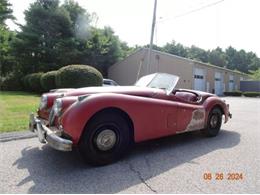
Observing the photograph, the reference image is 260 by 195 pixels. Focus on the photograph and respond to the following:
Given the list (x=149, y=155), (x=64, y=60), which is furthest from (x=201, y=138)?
(x=64, y=60)

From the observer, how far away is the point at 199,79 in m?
23.9

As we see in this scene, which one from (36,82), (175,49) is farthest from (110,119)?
(175,49)


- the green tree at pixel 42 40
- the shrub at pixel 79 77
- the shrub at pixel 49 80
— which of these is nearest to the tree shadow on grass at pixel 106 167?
the shrub at pixel 79 77

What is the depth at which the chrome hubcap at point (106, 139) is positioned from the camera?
3.31m

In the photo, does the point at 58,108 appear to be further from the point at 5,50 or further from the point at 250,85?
the point at 250,85

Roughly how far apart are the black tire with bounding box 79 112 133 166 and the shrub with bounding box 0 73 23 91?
2311 centimetres

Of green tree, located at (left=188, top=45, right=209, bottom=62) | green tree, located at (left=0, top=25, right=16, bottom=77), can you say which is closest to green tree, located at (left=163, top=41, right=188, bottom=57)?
green tree, located at (left=188, top=45, right=209, bottom=62)

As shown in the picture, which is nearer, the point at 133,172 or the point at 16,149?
the point at 133,172

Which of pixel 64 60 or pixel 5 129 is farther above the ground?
pixel 64 60

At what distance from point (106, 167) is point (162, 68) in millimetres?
21405

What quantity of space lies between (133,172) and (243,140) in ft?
9.80

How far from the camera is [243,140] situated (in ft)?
16.1

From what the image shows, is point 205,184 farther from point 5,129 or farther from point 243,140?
point 5,129

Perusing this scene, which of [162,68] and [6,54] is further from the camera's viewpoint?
[6,54]
